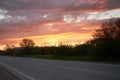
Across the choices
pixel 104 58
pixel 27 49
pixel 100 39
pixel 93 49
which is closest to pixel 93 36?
pixel 100 39

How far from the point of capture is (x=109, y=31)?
47.4 m

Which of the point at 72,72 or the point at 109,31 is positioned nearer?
the point at 72,72

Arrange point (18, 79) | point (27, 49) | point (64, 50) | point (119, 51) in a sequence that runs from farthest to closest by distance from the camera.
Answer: point (27, 49), point (64, 50), point (119, 51), point (18, 79)

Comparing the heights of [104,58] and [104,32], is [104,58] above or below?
below

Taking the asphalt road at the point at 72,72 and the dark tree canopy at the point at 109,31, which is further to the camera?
the dark tree canopy at the point at 109,31

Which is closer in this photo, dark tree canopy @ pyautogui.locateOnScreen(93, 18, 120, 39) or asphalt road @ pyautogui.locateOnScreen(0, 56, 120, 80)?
asphalt road @ pyautogui.locateOnScreen(0, 56, 120, 80)

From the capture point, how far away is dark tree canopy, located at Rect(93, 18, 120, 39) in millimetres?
46781

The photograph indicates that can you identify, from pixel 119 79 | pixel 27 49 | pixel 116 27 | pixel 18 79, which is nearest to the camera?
pixel 119 79

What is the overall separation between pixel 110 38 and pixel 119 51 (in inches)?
224

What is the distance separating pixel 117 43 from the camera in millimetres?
41469

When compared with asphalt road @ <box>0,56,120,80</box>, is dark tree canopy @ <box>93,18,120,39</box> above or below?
above

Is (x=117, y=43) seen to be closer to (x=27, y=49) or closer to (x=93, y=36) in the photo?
(x=93, y=36)

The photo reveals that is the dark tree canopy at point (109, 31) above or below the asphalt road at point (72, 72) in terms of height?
above

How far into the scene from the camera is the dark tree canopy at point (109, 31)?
46781 mm
